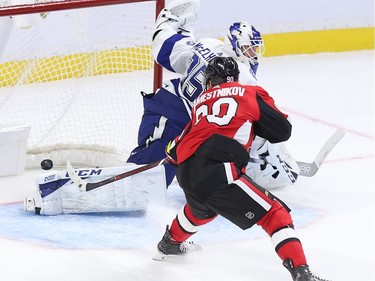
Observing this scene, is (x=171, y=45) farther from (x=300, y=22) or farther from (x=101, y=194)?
(x=300, y=22)

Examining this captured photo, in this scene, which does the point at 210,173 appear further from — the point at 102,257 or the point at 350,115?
the point at 350,115

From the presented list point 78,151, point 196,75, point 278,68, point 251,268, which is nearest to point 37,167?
point 78,151

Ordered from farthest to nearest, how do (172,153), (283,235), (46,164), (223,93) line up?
(46,164), (172,153), (223,93), (283,235)

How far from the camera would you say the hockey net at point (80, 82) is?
4746 mm

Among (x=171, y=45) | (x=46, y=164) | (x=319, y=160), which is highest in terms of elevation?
(x=171, y=45)

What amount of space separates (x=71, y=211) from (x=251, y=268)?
2.87ft

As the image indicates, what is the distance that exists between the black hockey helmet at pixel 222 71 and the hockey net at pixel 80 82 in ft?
3.85

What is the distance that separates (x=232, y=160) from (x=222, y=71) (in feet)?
1.03

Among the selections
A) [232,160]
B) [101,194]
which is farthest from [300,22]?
[232,160]

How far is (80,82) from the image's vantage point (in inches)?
195

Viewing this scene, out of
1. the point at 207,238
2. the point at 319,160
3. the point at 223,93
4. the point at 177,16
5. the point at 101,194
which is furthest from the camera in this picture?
the point at 319,160

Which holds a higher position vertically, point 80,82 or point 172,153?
point 172,153

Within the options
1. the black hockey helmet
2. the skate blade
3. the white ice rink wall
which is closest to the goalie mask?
the black hockey helmet

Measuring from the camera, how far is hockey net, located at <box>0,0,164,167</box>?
15.6 feet
